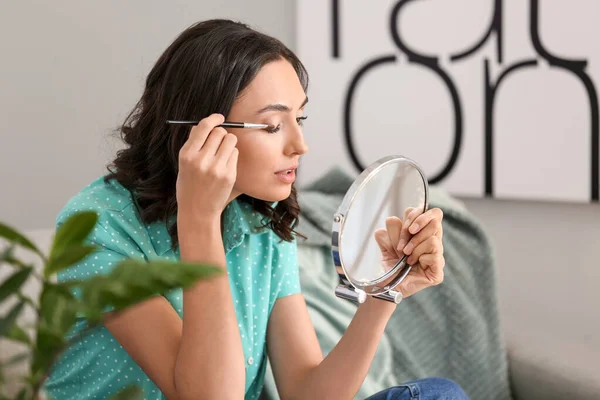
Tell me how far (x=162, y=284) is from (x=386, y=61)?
1725 mm

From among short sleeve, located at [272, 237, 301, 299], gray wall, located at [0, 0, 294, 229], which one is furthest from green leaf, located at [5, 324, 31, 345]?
gray wall, located at [0, 0, 294, 229]

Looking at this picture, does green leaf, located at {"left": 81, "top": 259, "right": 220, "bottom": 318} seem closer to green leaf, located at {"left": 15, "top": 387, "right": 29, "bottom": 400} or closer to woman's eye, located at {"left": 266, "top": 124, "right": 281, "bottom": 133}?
green leaf, located at {"left": 15, "top": 387, "right": 29, "bottom": 400}

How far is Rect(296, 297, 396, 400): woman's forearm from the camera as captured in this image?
108 cm

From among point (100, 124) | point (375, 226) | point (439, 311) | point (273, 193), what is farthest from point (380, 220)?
point (100, 124)

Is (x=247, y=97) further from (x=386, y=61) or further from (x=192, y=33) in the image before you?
(x=386, y=61)

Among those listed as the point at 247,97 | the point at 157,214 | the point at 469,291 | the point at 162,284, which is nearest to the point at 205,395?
the point at 157,214

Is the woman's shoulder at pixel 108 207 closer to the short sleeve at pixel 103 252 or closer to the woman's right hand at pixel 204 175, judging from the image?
the short sleeve at pixel 103 252

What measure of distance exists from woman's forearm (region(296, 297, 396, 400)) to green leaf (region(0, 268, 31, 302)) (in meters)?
0.77

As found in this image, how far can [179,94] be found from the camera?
1.02 metres

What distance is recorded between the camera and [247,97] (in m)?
1.00

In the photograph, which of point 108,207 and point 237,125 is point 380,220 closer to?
point 237,125

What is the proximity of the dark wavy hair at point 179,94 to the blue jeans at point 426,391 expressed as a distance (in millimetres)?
364

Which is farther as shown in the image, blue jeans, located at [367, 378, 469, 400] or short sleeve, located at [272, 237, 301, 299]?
short sleeve, located at [272, 237, 301, 299]

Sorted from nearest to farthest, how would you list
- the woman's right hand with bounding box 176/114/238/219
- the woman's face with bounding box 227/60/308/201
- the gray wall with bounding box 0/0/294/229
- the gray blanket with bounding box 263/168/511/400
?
the woman's right hand with bounding box 176/114/238/219 → the woman's face with bounding box 227/60/308/201 → the gray blanket with bounding box 263/168/511/400 → the gray wall with bounding box 0/0/294/229
